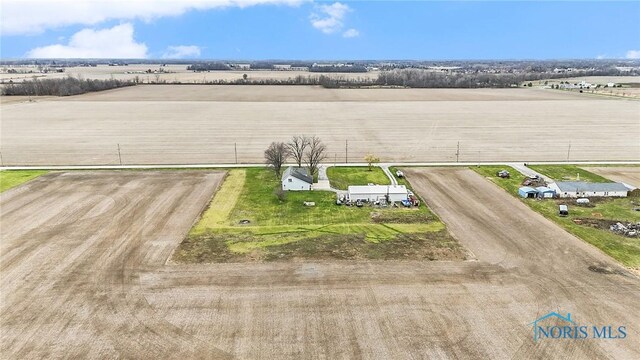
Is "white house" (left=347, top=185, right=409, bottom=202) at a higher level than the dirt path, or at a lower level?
higher

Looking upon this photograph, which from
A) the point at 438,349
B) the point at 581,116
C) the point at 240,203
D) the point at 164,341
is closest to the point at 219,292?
the point at 164,341

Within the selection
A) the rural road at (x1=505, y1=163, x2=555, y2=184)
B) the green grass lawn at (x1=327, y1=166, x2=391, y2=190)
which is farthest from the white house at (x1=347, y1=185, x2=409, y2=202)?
the rural road at (x1=505, y1=163, x2=555, y2=184)

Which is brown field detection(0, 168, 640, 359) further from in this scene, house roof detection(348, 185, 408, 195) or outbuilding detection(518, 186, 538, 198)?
outbuilding detection(518, 186, 538, 198)

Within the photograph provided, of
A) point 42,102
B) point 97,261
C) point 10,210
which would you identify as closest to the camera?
point 97,261

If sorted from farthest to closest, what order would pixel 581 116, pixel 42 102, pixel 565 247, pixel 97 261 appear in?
pixel 42 102 < pixel 581 116 < pixel 565 247 < pixel 97 261

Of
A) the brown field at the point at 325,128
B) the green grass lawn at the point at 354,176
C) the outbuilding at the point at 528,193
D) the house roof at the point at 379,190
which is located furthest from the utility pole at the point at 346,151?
the outbuilding at the point at 528,193

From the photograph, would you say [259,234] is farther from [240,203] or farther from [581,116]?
[581,116]

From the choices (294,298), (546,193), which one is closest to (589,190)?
(546,193)
